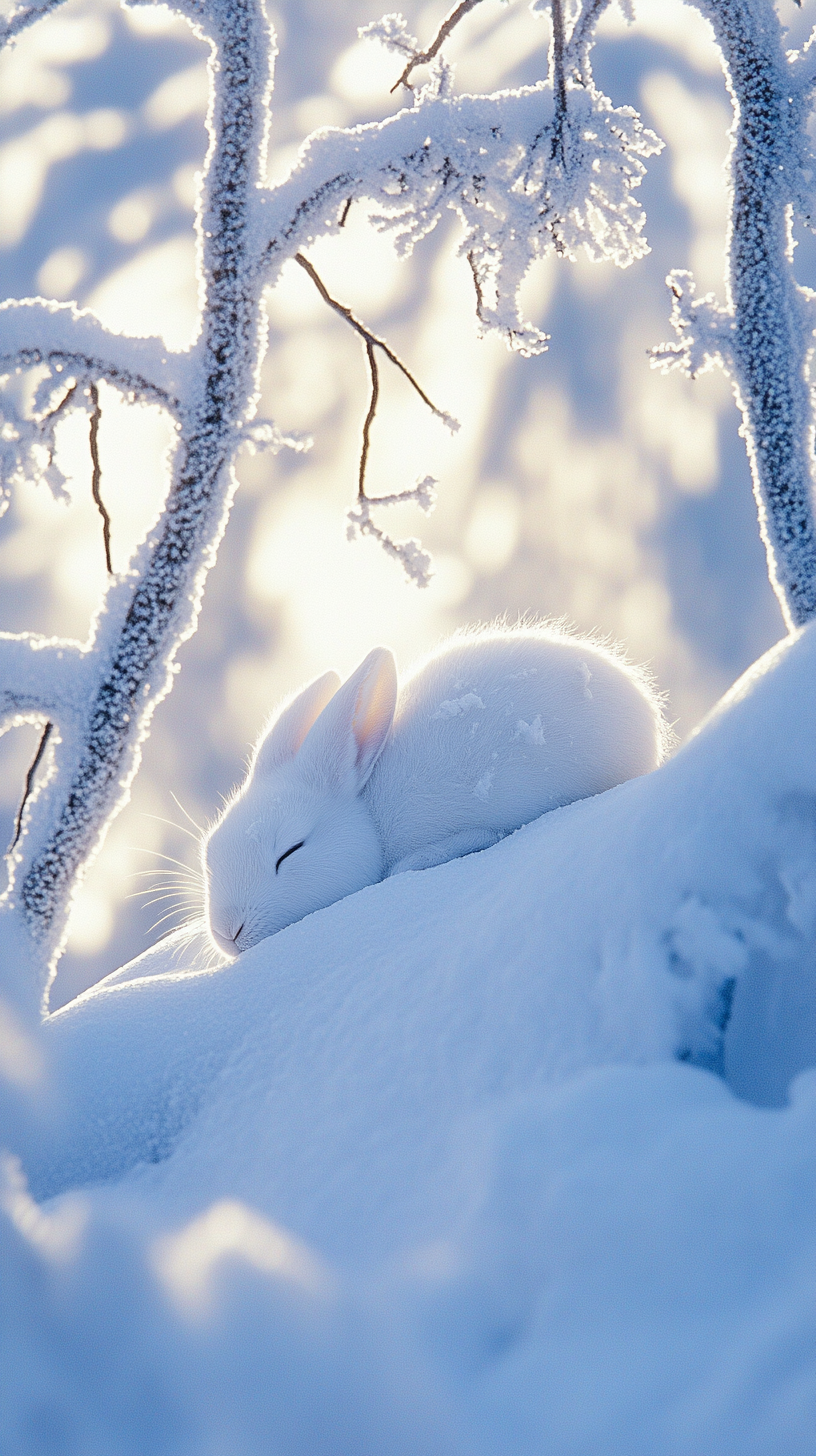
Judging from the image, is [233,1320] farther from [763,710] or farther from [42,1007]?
[42,1007]

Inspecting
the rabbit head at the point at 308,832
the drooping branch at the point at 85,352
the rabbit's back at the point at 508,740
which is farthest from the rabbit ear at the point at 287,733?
the drooping branch at the point at 85,352

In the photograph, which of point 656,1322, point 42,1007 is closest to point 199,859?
point 42,1007

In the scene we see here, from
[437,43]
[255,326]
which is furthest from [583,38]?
[255,326]

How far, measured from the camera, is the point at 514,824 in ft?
7.24

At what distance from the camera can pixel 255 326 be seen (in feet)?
8.41

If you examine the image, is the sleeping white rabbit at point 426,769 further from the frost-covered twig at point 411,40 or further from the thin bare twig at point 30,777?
the frost-covered twig at point 411,40

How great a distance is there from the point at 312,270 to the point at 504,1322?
8.87 ft

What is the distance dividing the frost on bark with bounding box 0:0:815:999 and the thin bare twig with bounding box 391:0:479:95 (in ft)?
1.29

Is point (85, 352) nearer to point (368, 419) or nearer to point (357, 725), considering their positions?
point (368, 419)

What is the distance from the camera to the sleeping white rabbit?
7.16 ft

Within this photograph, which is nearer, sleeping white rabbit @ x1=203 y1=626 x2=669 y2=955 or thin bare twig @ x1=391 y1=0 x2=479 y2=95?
sleeping white rabbit @ x1=203 y1=626 x2=669 y2=955

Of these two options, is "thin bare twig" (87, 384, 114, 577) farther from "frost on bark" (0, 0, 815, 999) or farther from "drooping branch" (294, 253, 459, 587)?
"drooping branch" (294, 253, 459, 587)

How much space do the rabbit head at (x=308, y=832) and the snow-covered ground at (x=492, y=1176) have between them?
2.03ft

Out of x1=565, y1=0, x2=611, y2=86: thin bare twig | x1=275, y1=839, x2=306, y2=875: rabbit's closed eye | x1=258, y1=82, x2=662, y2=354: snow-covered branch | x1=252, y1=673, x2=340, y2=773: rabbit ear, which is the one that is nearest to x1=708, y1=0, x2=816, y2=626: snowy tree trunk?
x1=258, y1=82, x2=662, y2=354: snow-covered branch
